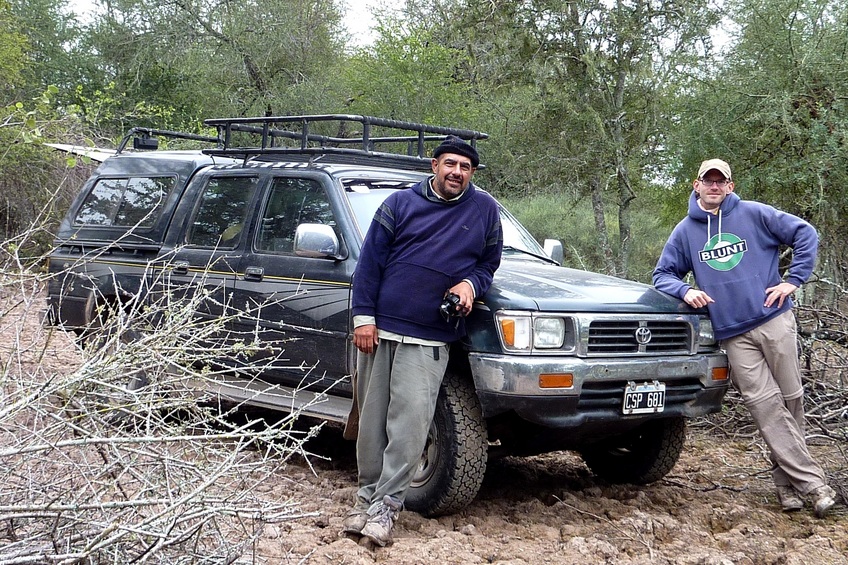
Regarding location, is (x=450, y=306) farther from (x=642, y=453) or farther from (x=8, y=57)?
(x=8, y=57)

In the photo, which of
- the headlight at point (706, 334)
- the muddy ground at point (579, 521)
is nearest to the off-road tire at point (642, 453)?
the muddy ground at point (579, 521)

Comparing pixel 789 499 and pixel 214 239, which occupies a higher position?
pixel 214 239

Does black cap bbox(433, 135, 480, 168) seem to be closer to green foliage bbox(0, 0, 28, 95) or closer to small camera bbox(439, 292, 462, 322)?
small camera bbox(439, 292, 462, 322)

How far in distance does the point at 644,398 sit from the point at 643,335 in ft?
1.05

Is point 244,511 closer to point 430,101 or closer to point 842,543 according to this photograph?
point 842,543

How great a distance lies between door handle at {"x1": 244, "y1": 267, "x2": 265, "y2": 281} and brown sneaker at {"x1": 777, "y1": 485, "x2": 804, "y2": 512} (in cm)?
319

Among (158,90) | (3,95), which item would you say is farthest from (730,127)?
(158,90)

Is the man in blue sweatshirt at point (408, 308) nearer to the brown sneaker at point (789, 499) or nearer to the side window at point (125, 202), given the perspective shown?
the brown sneaker at point (789, 499)

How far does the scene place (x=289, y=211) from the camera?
5957 mm

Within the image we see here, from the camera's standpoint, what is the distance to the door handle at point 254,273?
588 centimetres

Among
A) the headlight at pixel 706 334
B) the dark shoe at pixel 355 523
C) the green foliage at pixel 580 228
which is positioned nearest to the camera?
the dark shoe at pixel 355 523

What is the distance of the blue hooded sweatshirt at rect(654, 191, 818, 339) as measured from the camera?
5.21 m

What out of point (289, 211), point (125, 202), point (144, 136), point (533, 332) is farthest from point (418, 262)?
point (144, 136)

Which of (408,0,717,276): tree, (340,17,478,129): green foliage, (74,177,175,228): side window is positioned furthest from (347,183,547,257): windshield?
(340,17,478,129): green foliage
